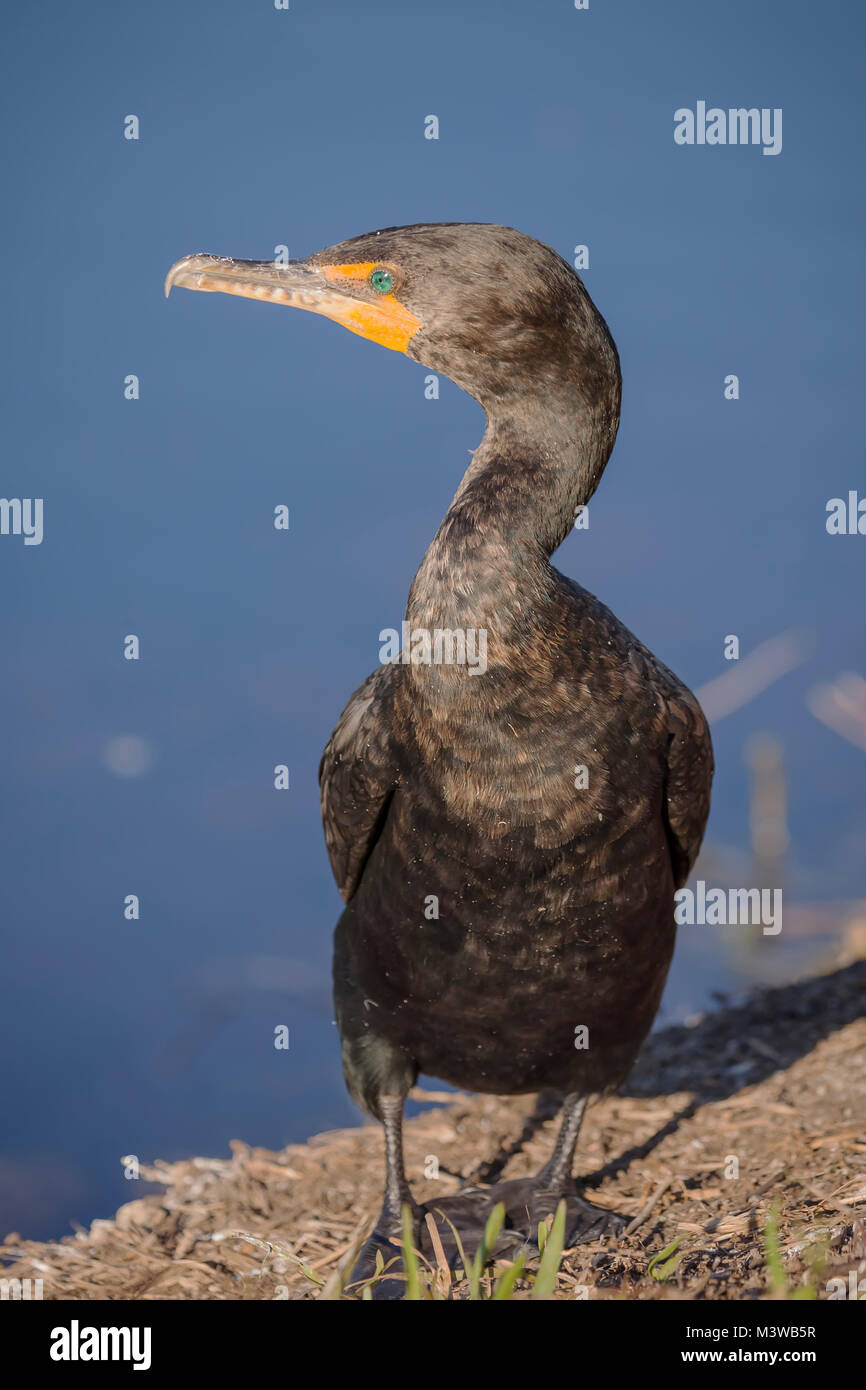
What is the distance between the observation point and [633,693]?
2.99m

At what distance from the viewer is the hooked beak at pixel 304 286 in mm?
2928

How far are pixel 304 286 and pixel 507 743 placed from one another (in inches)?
50.7

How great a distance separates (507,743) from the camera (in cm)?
279

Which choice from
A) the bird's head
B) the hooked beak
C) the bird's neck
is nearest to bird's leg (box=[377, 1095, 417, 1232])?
the bird's neck

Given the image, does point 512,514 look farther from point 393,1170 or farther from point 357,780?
point 393,1170

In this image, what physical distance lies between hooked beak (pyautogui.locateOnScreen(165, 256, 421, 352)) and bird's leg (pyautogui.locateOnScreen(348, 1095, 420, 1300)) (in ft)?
7.38

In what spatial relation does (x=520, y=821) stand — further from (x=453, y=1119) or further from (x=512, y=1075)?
(x=453, y=1119)

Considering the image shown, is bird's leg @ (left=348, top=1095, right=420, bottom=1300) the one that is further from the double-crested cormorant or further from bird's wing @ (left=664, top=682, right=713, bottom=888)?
bird's wing @ (left=664, top=682, right=713, bottom=888)

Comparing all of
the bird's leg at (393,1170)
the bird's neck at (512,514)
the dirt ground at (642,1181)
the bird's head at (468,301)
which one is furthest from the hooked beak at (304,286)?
the dirt ground at (642,1181)

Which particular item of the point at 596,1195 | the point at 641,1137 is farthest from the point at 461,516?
the point at 641,1137

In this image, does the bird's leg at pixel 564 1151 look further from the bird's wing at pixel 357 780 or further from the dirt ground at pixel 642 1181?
the bird's wing at pixel 357 780

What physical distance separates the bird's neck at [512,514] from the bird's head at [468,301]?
0.23 feet

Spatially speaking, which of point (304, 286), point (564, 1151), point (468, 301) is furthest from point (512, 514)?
point (564, 1151)
